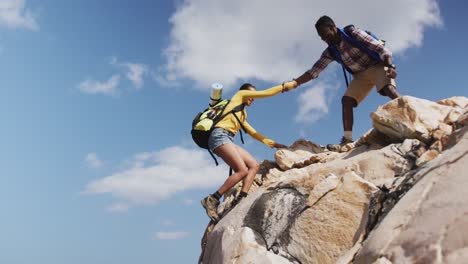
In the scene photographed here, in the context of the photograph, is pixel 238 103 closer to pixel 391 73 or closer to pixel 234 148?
pixel 234 148

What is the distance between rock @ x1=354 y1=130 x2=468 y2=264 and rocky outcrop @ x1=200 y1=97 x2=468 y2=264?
0.01 m

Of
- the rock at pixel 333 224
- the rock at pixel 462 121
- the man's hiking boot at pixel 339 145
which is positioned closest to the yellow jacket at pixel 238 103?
the man's hiking boot at pixel 339 145

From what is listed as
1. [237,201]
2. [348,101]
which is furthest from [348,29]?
[237,201]

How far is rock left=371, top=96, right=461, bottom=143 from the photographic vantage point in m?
9.19

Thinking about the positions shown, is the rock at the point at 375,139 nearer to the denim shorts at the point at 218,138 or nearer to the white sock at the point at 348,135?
the white sock at the point at 348,135

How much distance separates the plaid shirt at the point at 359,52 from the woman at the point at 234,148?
177 cm

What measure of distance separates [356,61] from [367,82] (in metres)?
0.72

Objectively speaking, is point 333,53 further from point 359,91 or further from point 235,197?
point 235,197

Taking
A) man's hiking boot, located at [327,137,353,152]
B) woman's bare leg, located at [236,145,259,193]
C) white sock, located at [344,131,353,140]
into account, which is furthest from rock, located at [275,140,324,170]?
woman's bare leg, located at [236,145,259,193]

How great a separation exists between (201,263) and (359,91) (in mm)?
6322

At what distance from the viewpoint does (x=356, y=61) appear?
38.7 ft

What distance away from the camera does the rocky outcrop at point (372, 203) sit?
548 cm

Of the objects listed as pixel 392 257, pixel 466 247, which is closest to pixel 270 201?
pixel 392 257

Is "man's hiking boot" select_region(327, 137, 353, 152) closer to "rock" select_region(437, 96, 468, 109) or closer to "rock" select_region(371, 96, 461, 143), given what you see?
"rock" select_region(371, 96, 461, 143)
